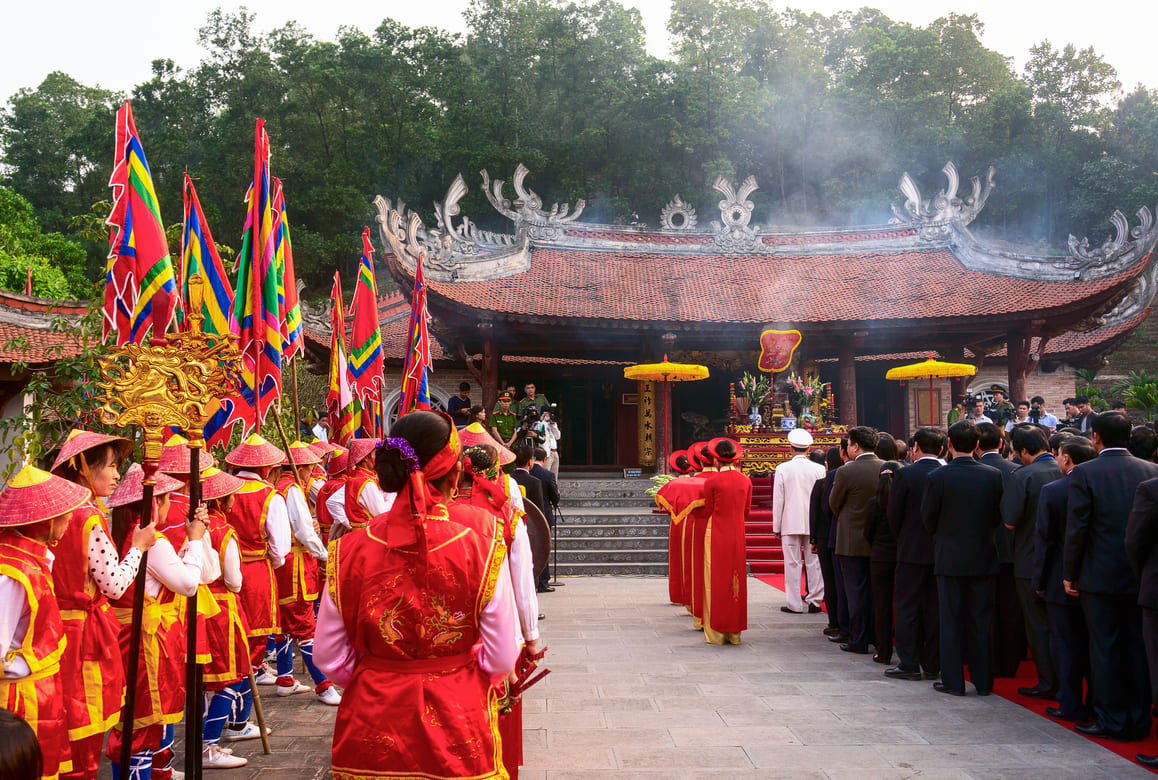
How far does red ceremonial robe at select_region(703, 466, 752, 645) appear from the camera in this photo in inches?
253

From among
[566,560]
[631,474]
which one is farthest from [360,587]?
[631,474]

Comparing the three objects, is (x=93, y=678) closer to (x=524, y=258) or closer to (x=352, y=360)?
(x=352, y=360)

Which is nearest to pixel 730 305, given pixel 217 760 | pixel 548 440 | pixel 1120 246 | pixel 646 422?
pixel 646 422

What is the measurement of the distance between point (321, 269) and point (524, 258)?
504 inches

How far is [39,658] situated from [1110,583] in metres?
4.62

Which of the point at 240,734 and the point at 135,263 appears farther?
the point at 135,263

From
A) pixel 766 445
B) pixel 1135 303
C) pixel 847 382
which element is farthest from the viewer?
pixel 1135 303

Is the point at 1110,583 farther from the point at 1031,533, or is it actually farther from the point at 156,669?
the point at 156,669

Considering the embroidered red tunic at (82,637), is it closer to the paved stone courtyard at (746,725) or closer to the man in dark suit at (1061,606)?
the paved stone courtyard at (746,725)

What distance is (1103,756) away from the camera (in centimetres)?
396

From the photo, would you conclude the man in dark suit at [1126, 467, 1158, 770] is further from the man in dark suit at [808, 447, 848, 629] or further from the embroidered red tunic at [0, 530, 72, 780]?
the embroidered red tunic at [0, 530, 72, 780]

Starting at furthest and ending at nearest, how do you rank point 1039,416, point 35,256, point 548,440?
point 35,256, point 548,440, point 1039,416

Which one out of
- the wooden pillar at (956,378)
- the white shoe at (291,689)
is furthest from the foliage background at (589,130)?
the white shoe at (291,689)

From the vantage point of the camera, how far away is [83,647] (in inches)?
113
